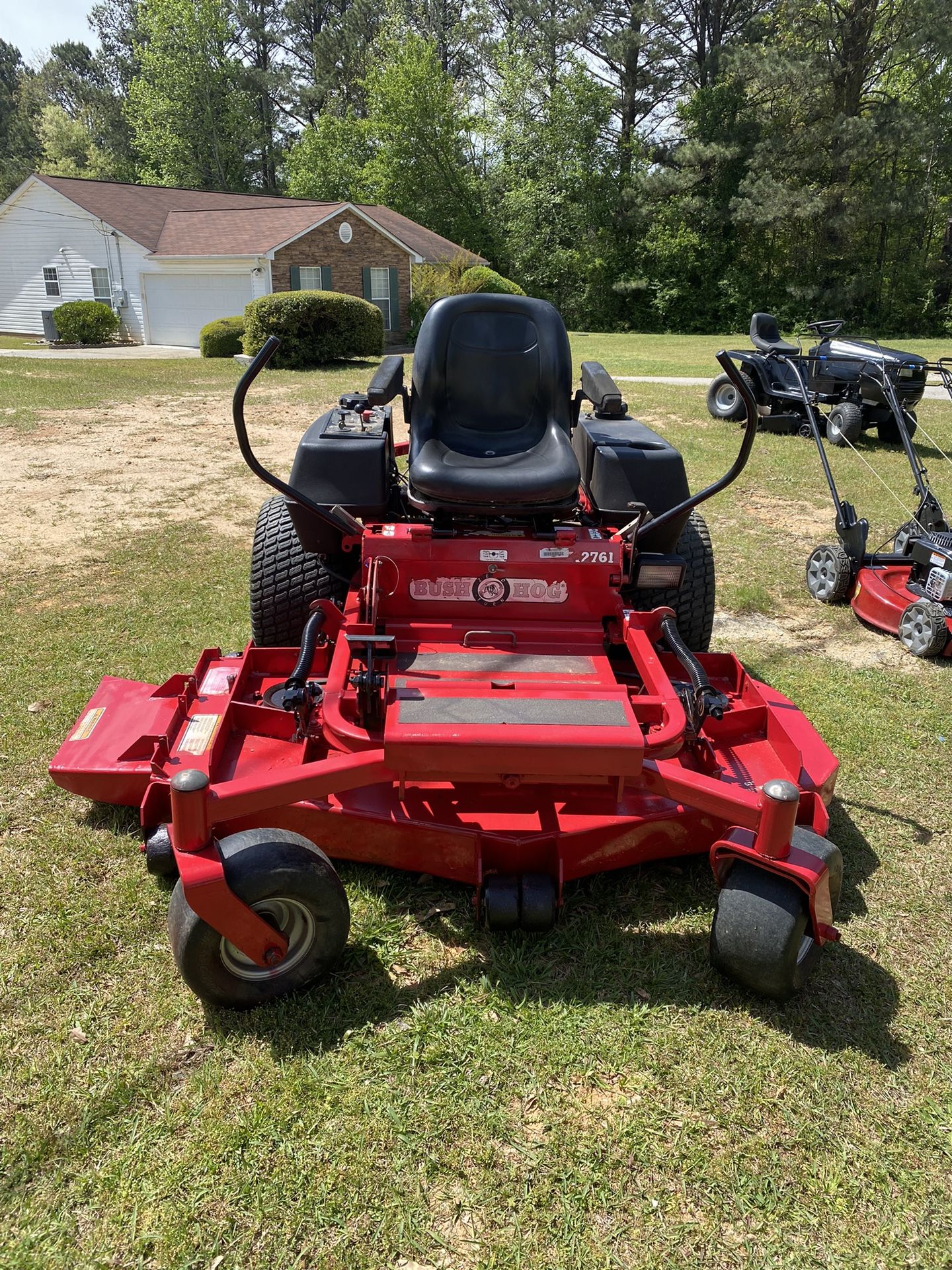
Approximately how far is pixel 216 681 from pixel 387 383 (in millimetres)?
1435

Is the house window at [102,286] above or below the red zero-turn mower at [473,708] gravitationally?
above

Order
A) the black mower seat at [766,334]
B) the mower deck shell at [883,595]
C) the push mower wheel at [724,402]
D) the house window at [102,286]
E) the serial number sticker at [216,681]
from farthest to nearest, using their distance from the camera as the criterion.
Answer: the house window at [102,286], the push mower wheel at [724,402], the black mower seat at [766,334], the mower deck shell at [883,595], the serial number sticker at [216,681]

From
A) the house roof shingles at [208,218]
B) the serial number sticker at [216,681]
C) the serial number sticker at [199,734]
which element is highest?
the house roof shingles at [208,218]

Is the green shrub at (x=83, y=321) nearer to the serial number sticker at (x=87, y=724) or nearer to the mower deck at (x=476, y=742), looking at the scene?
the mower deck at (x=476, y=742)

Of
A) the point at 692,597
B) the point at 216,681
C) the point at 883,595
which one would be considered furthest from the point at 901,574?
the point at 216,681

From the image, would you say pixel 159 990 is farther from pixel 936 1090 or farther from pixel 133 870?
pixel 936 1090

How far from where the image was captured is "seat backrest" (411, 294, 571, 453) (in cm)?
377

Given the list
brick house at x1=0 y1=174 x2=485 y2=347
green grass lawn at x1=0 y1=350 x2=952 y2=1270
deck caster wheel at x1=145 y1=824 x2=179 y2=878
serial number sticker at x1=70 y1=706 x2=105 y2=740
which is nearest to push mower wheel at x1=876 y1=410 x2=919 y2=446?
green grass lawn at x1=0 y1=350 x2=952 y2=1270

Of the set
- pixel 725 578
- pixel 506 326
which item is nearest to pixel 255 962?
pixel 506 326

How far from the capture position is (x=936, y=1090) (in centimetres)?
222

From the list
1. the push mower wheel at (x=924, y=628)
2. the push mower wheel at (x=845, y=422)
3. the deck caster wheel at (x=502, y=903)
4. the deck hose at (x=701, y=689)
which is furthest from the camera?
the push mower wheel at (x=845, y=422)

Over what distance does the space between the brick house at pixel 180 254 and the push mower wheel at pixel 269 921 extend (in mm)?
20420

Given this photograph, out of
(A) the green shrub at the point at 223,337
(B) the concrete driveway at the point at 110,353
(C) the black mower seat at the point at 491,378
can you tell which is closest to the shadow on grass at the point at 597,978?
(C) the black mower seat at the point at 491,378

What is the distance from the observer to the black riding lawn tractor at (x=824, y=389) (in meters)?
8.99
